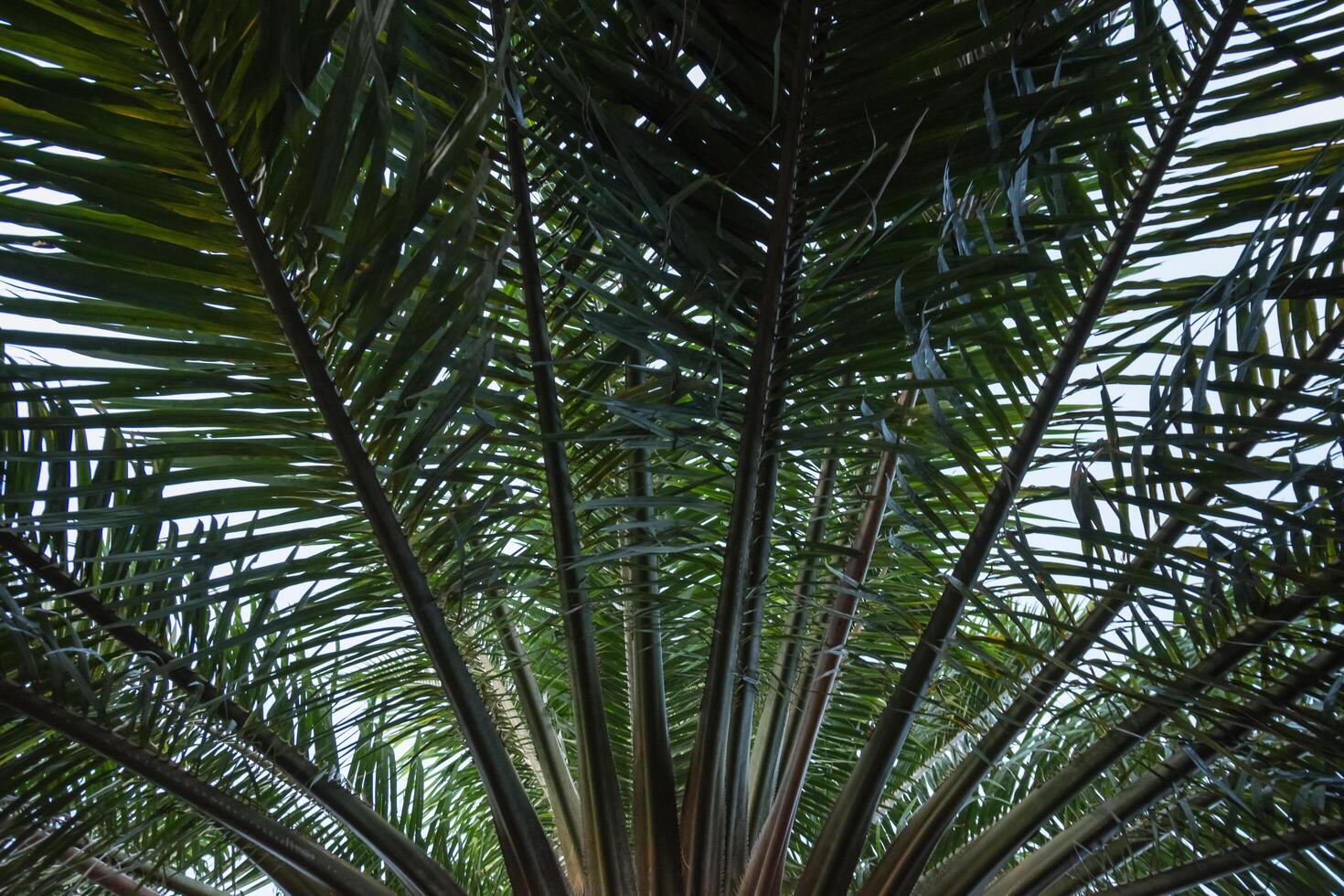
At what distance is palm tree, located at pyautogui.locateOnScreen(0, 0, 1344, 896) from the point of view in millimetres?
990

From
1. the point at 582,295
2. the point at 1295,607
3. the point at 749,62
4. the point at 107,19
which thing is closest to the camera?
the point at 107,19

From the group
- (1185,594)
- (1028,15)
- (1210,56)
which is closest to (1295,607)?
(1185,594)

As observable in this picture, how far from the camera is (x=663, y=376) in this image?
1.17 metres

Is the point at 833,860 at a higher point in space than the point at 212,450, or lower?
lower

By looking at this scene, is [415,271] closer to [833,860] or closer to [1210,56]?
[1210,56]

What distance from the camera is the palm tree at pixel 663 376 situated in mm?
990

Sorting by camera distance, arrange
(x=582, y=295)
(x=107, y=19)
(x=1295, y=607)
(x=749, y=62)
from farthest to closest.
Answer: (x=582, y=295)
(x=1295, y=607)
(x=749, y=62)
(x=107, y=19)

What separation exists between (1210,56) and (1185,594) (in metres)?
0.60

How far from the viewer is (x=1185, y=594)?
3.75ft

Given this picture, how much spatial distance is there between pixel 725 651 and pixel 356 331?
0.63 m

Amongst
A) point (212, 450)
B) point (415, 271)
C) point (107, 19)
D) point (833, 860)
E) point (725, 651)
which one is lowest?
point (833, 860)

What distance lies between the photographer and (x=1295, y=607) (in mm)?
1272

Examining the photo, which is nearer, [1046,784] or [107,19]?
[107,19]

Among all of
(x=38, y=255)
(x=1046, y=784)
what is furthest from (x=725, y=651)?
(x=38, y=255)
